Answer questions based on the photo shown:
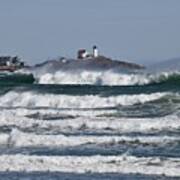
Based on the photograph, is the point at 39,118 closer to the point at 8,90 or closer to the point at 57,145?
the point at 57,145

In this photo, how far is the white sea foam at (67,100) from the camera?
1303 inches

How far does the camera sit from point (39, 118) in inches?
1051

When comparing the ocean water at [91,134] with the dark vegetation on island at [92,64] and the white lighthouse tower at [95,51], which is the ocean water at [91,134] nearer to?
the dark vegetation on island at [92,64]

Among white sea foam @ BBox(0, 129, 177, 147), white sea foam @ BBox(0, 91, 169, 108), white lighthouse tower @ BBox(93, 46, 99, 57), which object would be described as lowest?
white lighthouse tower @ BBox(93, 46, 99, 57)

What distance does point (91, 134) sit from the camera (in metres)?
20.9

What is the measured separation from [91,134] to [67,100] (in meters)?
14.0

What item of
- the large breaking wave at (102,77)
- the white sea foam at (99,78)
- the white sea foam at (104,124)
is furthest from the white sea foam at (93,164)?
the white sea foam at (99,78)

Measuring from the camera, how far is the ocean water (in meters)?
15.0

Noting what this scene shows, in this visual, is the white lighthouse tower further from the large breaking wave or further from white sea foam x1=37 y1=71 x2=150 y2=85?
white sea foam x1=37 y1=71 x2=150 y2=85

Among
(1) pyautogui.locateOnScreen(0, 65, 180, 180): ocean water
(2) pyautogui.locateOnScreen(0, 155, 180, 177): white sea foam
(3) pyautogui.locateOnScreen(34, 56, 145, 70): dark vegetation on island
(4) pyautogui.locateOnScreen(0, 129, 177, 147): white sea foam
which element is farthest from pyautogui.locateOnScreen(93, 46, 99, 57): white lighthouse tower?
(2) pyautogui.locateOnScreen(0, 155, 180, 177): white sea foam

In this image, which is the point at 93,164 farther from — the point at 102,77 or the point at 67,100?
the point at 102,77

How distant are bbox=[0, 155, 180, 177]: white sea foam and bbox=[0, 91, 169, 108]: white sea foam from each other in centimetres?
1673

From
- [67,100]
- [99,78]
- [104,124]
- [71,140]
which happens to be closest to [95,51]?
[99,78]

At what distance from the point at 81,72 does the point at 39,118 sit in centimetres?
2386
